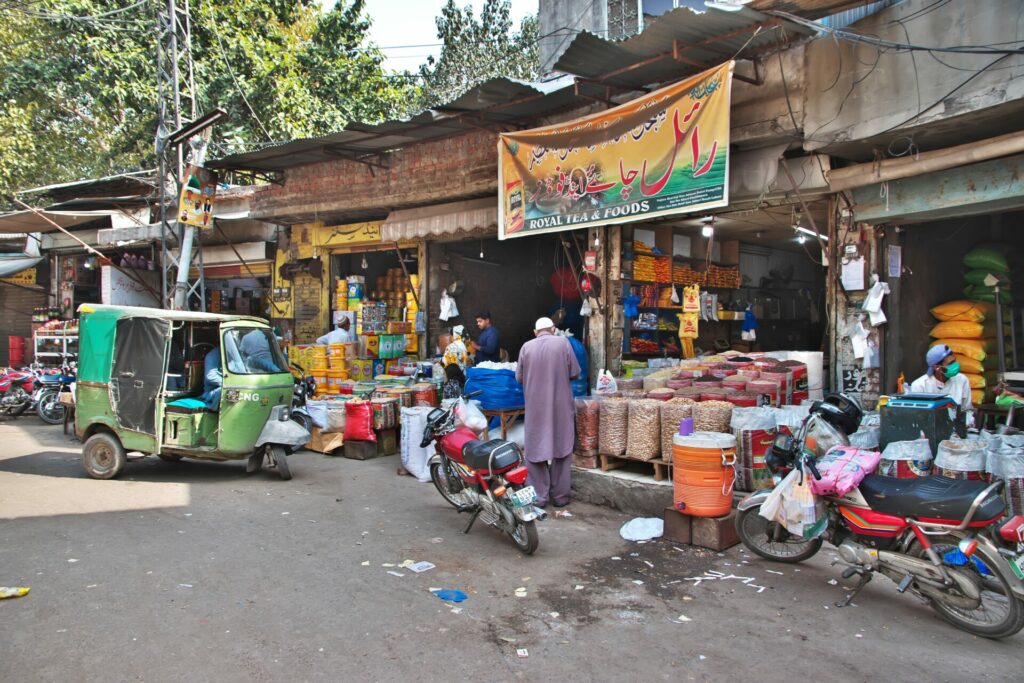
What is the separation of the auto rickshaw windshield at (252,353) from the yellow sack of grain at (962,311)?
823 centimetres

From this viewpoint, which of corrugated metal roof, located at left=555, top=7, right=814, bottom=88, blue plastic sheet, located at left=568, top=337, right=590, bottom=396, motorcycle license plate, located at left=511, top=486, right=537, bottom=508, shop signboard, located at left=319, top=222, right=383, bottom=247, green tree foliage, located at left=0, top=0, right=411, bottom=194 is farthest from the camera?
green tree foliage, located at left=0, top=0, right=411, bottom=194

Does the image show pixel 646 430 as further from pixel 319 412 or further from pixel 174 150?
pixel 174 150

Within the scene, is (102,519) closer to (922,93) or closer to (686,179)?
(686,179)

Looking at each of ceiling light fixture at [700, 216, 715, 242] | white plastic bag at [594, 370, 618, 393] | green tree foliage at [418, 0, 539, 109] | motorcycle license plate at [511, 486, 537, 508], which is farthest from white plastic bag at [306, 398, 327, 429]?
green tree foliage at [418, 0, 539, 109]

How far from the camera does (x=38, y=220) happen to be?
1537 cm

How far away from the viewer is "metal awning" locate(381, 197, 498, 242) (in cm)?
1041

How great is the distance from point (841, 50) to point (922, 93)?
971mm

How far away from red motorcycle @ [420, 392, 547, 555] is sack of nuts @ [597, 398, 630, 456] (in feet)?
4.52

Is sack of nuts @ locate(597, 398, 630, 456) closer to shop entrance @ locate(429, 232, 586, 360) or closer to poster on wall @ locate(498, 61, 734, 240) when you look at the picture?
poster on wall @ locate(498, 61, 734, 240)

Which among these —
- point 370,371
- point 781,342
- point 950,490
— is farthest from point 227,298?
point 950,490

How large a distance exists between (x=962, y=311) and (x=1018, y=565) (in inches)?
184

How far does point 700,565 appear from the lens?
5.25 meters

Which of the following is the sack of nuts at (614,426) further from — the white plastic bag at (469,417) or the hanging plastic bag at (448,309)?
the hanging plastic bag at (448,309)

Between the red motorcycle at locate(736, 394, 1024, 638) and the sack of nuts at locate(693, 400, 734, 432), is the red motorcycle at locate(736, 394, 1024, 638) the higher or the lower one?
the lower one
